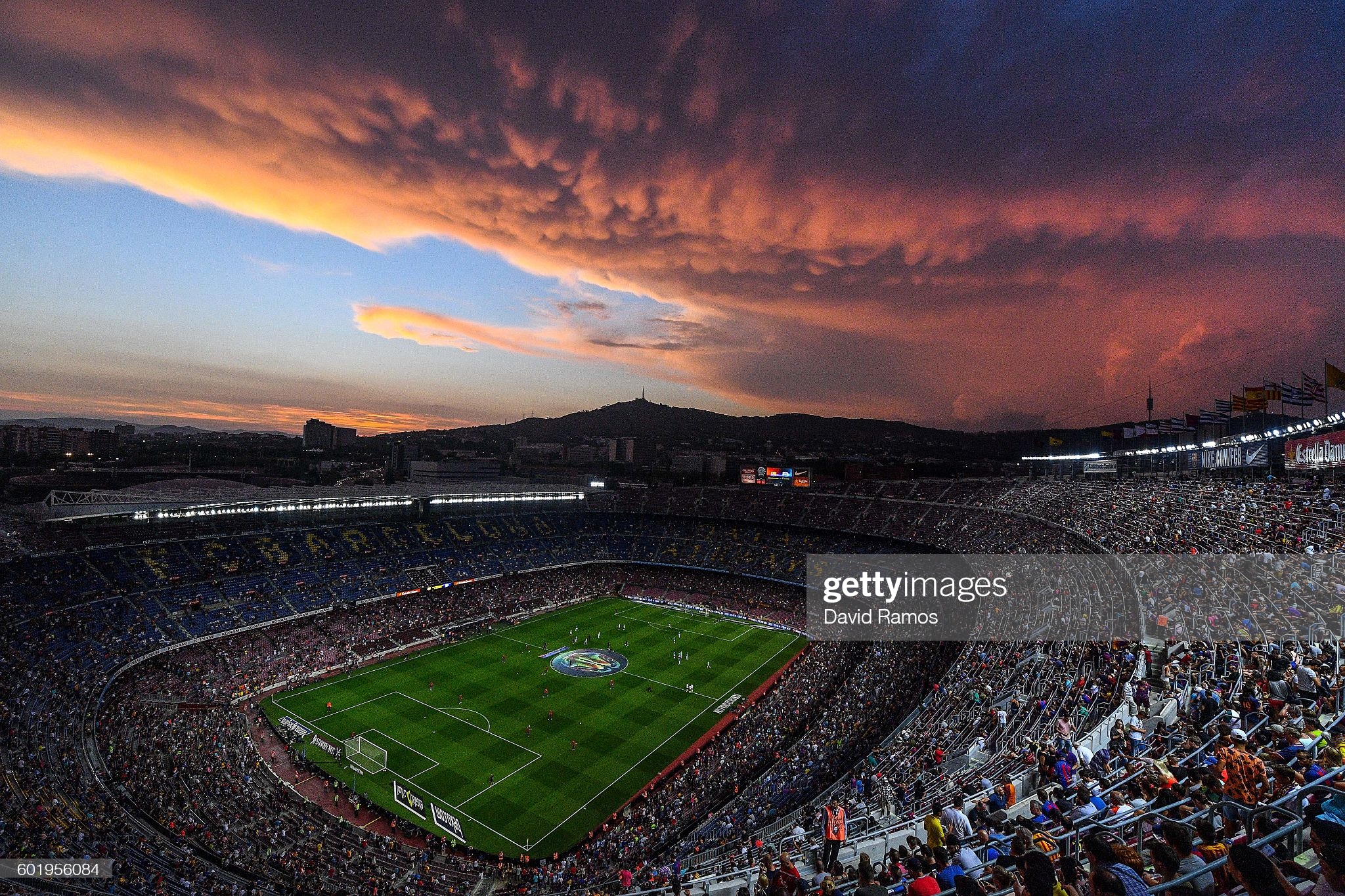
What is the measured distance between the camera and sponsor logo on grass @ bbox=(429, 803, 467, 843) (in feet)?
79.4

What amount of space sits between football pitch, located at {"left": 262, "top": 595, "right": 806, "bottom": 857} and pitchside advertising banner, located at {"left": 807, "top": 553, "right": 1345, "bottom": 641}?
8146 millimetres

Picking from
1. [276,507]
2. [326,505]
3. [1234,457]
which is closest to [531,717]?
[276,507]

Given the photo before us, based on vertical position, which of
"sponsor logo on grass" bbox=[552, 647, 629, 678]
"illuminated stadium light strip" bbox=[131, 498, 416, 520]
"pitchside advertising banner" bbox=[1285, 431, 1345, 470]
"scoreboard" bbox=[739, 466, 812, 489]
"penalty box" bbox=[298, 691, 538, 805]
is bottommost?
"penalty box" bbox=[298, 691, 538, 805]

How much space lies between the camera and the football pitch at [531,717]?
2605 centimetres

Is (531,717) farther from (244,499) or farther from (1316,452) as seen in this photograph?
(1316,452)

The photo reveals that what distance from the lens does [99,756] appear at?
25406 mm

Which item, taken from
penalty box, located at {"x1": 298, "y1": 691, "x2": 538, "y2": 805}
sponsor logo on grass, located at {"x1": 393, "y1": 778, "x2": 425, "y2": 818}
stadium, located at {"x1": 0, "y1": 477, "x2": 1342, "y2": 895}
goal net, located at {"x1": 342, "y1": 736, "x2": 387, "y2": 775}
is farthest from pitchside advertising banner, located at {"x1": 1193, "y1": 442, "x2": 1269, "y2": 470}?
goal net, located at {"x1": 342, "y1": 736, "x2": 387, "y2": 775}

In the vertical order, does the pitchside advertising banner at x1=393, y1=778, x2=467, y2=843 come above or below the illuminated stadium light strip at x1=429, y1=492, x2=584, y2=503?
below

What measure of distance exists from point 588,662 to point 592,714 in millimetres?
7354

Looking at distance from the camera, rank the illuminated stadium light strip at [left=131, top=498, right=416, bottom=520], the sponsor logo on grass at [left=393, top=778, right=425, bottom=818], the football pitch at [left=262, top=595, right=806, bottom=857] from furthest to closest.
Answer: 1. the illuminated stadium light strip at [left=131, top=498, right=416, bottom=520]
2. the football pitch at [left=262, top=595, right=806, bottom=857]
3. the sponsor logo on grass at [left=393, top=778, right=425, bottom=818]

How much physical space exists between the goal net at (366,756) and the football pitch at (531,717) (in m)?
0.08

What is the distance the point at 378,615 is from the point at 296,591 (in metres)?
6.14

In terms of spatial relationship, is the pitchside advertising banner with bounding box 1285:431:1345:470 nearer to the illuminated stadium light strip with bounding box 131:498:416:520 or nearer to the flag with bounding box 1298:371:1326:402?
the flag with bounding box 1298:371:1326:402

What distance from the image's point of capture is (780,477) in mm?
76000
